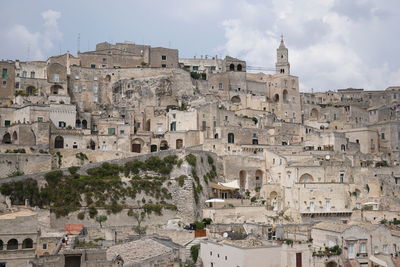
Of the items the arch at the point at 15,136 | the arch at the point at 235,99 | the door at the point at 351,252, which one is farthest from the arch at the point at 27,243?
the arch at the point at 235,99

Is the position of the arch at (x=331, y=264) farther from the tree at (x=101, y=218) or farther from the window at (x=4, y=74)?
the window at (x=4, y=74)

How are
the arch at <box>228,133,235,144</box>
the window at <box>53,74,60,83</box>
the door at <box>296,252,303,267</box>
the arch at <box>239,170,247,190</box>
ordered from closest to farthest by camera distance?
the door at <box>296,252,303,267</box>, the arch at <box>239,170,247,190</box>, the arch at <box>228,133,235,144</box>, the window at <box>53,74,60,83</box>

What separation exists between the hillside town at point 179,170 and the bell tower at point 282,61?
349cm

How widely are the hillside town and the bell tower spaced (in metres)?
3.49

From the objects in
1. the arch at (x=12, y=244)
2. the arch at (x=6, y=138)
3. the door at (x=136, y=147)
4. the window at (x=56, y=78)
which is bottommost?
the arch at (x=12, y=244)

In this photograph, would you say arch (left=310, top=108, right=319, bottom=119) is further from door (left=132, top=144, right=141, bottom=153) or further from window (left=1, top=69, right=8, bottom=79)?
window (left=1, top=69, right=8, bottom=79)

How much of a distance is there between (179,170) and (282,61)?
38.2 metres

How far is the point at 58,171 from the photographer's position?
160 ft

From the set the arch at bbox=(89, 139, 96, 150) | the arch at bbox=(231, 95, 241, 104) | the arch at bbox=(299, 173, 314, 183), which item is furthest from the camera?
the arch at bbox=(231, 95, 241, 104)

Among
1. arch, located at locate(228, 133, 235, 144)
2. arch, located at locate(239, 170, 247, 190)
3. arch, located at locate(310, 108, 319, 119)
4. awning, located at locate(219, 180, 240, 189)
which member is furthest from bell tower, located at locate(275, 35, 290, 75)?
awning, located at locate(219, 180, 240, 189)

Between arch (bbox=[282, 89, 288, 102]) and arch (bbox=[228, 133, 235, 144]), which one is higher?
arch (bbox=[282, 89, 288, 102])

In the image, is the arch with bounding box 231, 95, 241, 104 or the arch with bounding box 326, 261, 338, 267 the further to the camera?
the arch with bounding box 231, 95, 241, 104

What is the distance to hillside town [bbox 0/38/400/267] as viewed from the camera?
3688cm

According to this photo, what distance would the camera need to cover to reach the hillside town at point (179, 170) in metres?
36.9
